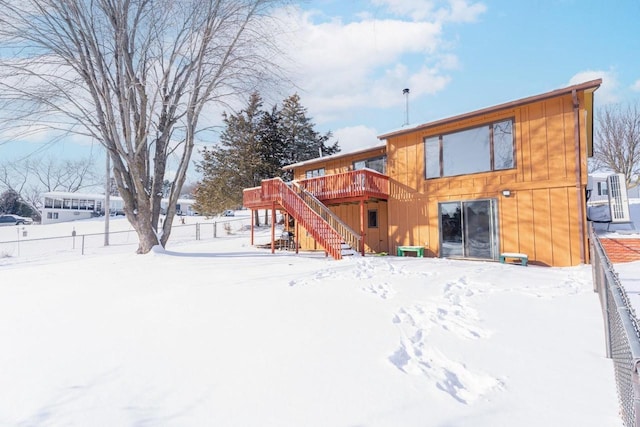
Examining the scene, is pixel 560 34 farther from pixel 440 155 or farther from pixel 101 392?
pixel 101 392

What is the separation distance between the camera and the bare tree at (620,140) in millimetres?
18608

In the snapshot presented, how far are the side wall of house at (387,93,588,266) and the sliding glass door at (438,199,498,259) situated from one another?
18 cm

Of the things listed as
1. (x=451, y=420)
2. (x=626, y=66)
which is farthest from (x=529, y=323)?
(x=626, y=66)

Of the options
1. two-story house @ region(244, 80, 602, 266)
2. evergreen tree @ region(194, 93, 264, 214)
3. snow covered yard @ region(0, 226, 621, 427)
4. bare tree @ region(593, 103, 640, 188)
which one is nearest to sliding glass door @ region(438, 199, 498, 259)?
two-story house @ region(244, 80, 602, 266)

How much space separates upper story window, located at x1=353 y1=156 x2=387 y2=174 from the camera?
12.9 metres

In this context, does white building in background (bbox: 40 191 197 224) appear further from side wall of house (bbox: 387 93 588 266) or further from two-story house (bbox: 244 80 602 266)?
side wall of house (bbox: 387 93 588 266)

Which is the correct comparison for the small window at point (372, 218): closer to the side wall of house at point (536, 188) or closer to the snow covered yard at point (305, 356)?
the side wall of house at point (536, 188)

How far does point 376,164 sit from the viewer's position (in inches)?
519

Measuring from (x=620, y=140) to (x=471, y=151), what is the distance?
16.6 m

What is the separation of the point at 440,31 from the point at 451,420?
554cm

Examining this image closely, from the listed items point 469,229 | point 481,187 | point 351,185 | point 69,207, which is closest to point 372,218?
point 351,185

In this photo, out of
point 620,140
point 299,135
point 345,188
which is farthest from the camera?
point 299,135

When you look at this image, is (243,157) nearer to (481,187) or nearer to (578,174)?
(481,187)

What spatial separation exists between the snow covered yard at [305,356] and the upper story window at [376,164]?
26.4ft
